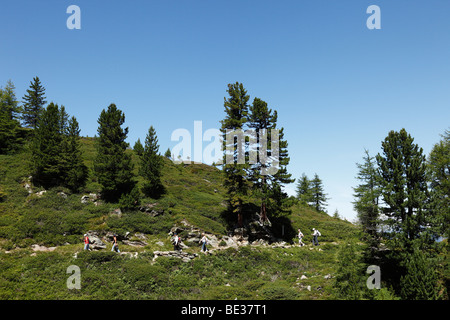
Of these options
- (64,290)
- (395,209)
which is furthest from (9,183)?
(395,209)

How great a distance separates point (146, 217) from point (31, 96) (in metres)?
49.3

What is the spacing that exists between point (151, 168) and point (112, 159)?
17.8 ft

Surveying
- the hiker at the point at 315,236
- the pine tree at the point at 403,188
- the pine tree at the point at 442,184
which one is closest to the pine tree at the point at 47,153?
the hiker at the point at 315,236

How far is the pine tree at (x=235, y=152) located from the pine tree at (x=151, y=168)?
10.3 metres

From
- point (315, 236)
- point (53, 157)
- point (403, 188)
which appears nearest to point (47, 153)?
point (53, 157)

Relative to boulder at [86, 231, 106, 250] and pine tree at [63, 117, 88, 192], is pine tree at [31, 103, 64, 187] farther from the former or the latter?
boulder at [86, 231, 106, 250]

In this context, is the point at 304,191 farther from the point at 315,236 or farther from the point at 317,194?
the point at 315,236

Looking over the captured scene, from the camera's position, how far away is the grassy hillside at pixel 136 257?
629 inches

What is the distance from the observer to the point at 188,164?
6328 cm

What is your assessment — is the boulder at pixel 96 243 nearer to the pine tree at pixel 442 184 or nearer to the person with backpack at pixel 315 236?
the person with backpack at pixel 315 236

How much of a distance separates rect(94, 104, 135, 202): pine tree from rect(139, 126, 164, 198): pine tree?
7.77 ft

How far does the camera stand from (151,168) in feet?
111
